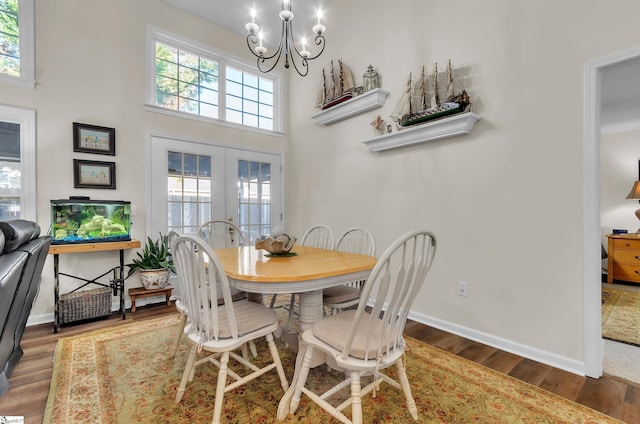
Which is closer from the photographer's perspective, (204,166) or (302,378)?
(302,378)

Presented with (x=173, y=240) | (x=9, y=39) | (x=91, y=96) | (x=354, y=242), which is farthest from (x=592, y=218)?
(x=9, y=39)

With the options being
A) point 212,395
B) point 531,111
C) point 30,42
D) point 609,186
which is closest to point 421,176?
point 531,111

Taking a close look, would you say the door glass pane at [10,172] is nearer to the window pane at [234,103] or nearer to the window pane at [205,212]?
the window pane at [205,212]

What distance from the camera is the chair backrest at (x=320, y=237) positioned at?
2635mm

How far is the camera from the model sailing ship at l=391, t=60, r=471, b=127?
239cm

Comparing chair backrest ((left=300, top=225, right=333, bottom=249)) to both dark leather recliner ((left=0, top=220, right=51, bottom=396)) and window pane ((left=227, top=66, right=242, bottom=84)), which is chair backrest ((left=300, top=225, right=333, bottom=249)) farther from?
window pane ((left=227, top=66, right=242, bottom=84))

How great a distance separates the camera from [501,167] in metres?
2.27

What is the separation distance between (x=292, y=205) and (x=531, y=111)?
2961 millimetres

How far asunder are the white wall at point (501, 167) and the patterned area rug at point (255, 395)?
553mm

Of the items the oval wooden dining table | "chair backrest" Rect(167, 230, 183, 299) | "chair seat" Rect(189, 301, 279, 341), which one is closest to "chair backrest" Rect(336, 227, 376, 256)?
the oval wooden dining table

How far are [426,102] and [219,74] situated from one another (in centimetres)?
263

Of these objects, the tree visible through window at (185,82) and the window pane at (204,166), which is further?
the window pane at (204,166)

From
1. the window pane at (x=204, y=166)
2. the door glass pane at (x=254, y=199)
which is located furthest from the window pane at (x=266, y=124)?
the window pane at (x=204, y=166)

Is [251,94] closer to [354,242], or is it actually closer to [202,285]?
[354,242]
